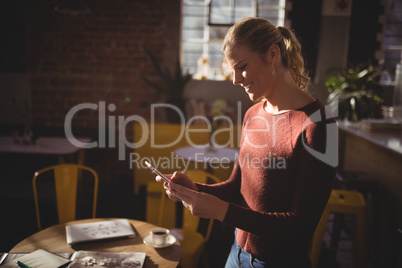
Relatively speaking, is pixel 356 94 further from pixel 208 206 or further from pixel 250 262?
pixel 208 206

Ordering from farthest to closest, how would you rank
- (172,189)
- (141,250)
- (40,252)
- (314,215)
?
1. (141,250)
2. (40,252)
3. (172,189)
4. (314,215)

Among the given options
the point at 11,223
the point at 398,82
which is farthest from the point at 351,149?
the point at 11,223

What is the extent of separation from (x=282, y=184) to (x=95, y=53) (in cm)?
429

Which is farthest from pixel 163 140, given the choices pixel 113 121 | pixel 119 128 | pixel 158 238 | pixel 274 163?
pixel 274 163

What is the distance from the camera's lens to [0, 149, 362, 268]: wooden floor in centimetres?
302

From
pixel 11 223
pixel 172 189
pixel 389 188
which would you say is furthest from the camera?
pixel 11 223

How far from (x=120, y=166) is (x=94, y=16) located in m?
2.06

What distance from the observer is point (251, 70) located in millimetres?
1127

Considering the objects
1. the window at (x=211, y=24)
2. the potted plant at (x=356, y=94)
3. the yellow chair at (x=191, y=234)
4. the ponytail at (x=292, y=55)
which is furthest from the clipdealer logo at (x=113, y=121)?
the ponytail at (x=292, y=55)

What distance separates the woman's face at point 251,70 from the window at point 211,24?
155 inches

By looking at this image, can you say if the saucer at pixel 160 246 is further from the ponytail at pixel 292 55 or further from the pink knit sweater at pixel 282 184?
the ponytail at pixel 292 55

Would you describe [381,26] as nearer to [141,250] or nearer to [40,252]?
[141,250]

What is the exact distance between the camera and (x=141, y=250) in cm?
159

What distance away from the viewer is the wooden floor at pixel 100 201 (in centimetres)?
302
